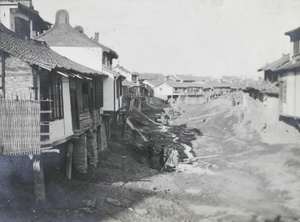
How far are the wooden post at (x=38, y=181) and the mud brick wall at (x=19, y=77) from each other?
3.07m

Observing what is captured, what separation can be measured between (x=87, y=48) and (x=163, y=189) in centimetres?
1267

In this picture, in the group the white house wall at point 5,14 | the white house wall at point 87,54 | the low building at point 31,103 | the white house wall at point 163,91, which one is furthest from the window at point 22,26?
the white house wall at point 163,91

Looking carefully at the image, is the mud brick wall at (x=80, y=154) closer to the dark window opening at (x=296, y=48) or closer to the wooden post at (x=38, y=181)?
the wooden post at (x=38, y=181)

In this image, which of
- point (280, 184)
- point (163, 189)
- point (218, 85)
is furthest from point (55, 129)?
point (218, 85)

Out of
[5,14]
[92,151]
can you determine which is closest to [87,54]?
[5,14]

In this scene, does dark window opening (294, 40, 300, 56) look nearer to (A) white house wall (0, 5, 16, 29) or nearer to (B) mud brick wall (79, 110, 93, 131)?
(B) mud brick wall (79, 110, 93, 131)

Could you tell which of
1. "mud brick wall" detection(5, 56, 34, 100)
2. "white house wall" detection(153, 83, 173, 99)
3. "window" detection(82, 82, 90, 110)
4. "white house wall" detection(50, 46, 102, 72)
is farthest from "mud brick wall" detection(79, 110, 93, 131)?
"white house wall" detection(153, 83, 173, 99)

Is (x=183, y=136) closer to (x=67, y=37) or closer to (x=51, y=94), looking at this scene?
(x=67, y=37)

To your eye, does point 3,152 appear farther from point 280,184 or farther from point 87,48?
point 280,184

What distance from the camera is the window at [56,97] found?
12820 mm

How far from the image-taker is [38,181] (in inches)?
487

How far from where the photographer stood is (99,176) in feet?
59.2

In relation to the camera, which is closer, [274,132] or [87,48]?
[87,48]

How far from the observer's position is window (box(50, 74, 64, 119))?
12.8 metres
